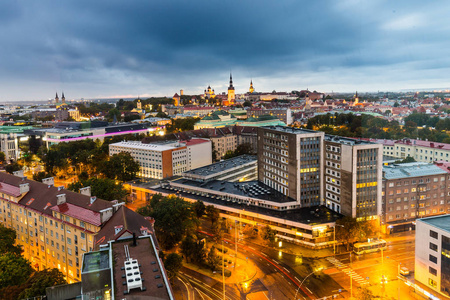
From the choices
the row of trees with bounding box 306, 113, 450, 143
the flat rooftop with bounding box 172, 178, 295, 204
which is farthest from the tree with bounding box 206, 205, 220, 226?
the row of trees with bounding box 306, 113, 450, 143

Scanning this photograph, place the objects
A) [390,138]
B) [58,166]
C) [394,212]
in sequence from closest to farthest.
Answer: [394,212] → [58,166] → [390,138]

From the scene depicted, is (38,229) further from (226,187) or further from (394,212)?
(394,212)

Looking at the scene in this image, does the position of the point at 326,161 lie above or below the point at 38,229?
above

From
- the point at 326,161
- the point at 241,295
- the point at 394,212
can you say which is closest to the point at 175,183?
the point at 326,161

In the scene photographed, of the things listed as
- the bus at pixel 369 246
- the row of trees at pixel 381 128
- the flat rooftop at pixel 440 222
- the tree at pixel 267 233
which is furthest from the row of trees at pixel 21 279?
the row of trees at pixel 381 128

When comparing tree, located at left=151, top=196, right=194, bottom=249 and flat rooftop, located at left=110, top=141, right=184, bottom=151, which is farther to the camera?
flat rooftop, located at left=110, top=141, right=184, bottom=151

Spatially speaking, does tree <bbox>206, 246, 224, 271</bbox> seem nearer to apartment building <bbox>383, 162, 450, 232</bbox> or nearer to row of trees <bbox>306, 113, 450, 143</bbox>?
apartment building <bbox>383, 162, 450, 232</bbox>
